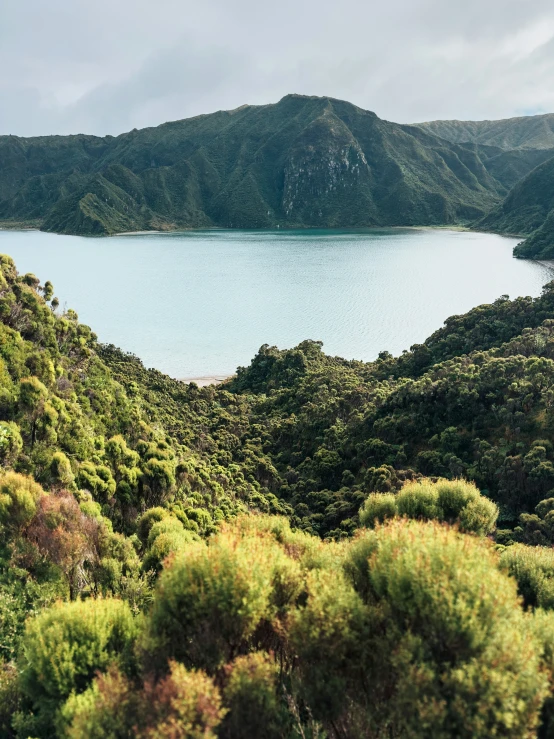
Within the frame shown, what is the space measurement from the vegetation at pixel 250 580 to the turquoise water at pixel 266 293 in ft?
99.5

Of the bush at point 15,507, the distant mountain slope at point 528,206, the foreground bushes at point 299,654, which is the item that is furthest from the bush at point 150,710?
the distant mountain slope at point 528,206

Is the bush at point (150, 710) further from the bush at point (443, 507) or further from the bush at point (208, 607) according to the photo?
the bush at point (443, 507)

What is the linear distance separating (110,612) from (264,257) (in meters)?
132

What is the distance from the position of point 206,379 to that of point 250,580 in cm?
4577

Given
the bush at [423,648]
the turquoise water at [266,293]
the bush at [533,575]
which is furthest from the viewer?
the turquoise water at [266,293]

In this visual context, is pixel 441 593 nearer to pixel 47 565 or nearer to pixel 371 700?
pixel 371 700

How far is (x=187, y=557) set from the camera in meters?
8.85

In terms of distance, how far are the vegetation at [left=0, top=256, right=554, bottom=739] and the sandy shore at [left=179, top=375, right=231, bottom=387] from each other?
2260 centimetres

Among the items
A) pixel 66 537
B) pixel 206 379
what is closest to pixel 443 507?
pixel 66 537

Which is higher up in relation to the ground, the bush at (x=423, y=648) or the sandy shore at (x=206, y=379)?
the bush at (x=423, y=648)

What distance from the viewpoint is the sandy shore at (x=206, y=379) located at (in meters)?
52.1

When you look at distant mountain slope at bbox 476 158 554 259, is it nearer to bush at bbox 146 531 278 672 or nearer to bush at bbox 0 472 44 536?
bush at bbox 0 472 44 536

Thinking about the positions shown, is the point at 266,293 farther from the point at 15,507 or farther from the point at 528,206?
the point at 528,206

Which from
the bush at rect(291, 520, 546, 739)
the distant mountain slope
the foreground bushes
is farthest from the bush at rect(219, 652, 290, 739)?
the distant mountain slope
